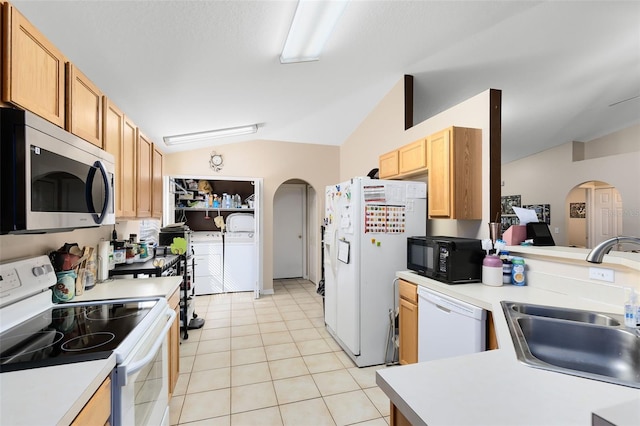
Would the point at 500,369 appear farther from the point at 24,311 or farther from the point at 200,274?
the point at 200,274

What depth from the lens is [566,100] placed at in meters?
3.97

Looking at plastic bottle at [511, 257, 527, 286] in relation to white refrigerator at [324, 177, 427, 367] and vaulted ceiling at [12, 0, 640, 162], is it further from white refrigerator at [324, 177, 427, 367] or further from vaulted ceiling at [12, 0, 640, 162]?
vaulted ceiling at [12, 0, 640, 162]

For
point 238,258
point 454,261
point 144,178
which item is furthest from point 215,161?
point 454,261

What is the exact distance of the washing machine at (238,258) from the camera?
4.91m

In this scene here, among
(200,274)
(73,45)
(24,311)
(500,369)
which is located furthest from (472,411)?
(200,274)

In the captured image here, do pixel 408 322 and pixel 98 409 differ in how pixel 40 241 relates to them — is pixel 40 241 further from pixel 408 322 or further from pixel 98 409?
pixel 408 322

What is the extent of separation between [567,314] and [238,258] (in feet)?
14.5

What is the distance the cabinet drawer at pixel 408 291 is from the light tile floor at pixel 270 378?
0.75 metres

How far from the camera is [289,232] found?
19.7 feet

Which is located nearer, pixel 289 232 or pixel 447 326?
pixel 447 326

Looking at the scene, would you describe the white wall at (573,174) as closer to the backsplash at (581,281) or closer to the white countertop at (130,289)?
the backsplash at (581,281)

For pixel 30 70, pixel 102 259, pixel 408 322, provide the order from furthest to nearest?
1. pixel 408 322
2. pixel 102 259
3. pixel 30 70

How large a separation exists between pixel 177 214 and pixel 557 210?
767 centimetres

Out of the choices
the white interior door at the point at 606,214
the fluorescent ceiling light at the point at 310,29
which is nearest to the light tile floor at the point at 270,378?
the fluorescent ceiling light at the point at 310,29
